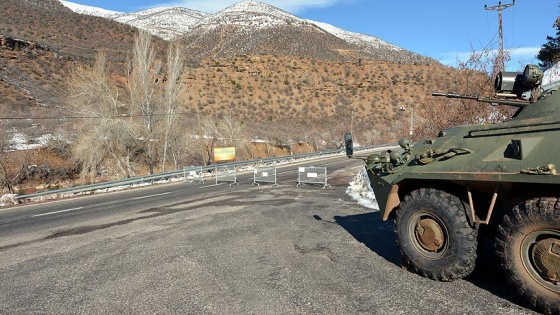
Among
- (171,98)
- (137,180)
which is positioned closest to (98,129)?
(171,98)

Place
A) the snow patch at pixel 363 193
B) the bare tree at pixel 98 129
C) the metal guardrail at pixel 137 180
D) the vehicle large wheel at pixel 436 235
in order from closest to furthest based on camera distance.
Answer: the vehicle large wheel at pixel 436 235, the snow patch at pixel 363 193, the metal guardrail at pixel 137 180, the bare tree at pixel 98 129

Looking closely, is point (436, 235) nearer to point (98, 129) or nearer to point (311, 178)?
point (311, 178)

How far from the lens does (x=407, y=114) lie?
59.3 meters

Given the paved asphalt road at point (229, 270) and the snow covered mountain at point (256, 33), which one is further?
the snow covered mountain at point (256, 33)

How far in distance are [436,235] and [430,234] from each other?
0.22 ft

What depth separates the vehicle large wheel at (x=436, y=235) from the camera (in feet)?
15.5

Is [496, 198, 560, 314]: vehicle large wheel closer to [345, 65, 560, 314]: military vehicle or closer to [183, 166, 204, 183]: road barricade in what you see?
[345, 65, 560, 314]: military vehicle

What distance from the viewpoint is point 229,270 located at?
5871 mm

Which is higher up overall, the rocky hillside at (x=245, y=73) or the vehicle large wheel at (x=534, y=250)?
the rocky hillside at (x=245, y=73)

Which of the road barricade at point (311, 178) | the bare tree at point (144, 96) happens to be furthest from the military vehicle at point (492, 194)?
the bare tree at point (144, 96)

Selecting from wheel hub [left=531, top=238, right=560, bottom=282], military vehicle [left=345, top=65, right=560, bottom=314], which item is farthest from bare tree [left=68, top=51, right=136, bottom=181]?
wheel hub [left=531, top=238, right=560, bottom=282]

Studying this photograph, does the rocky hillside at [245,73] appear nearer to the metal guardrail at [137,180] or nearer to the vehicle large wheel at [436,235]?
the metal guardrail at [137,180]

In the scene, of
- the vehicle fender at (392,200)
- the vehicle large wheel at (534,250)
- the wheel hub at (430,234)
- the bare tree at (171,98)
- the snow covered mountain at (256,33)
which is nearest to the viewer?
the vehicle large wheel at (534,250)

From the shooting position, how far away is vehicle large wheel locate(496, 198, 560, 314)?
3.88 metres
